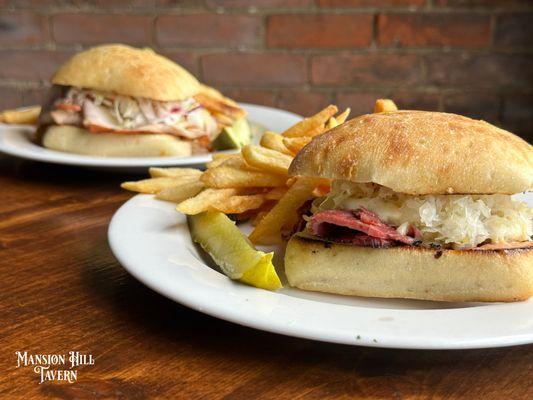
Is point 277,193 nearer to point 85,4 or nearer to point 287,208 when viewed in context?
point 287,208

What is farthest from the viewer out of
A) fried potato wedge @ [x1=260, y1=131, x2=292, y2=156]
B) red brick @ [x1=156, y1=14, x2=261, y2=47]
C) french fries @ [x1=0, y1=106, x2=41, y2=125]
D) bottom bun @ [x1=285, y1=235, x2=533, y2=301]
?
red brick @ [x1=156, y1=14, x2=261, y2=47]

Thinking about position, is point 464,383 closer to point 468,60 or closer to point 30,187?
point 30,187

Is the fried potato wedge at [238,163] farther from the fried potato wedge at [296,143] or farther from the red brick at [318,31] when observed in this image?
the red brick at [318,31]

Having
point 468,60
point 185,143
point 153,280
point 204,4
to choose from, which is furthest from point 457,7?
point 153,280

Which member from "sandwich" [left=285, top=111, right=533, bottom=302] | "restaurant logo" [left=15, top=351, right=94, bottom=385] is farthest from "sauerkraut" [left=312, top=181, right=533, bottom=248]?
"restaurant logo" [left=15, top=351, right=94, bottom=385]

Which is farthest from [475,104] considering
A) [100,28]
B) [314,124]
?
[314,124]

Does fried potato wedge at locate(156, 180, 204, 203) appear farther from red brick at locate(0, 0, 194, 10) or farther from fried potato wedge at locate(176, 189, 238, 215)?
red brick at locate(0, 0, 194, 10)

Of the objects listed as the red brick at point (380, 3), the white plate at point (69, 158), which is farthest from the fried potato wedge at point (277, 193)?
the red brick at point (380, 3)
